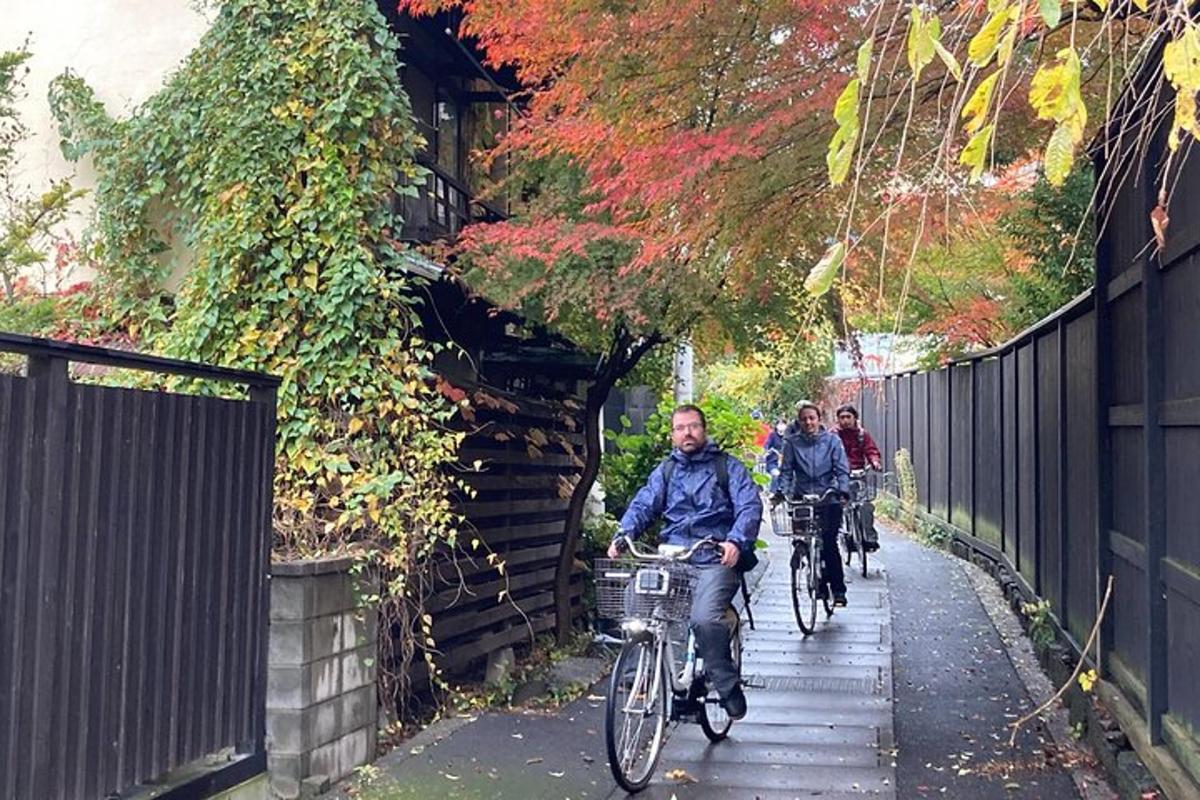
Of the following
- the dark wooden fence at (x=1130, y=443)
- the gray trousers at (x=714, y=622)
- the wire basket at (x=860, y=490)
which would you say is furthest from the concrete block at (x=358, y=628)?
the wire basket at (x=860, y=490)

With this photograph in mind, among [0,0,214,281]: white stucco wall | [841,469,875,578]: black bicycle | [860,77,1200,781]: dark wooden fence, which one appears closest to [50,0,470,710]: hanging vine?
[0,0,214,281]: white stucco wall

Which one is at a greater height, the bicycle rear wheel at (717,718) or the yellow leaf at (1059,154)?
the yellow leaf at (1059,154)

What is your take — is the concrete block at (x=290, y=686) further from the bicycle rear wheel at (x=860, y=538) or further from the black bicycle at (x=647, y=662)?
the bicycle rear wheel at (x=860, y=538)

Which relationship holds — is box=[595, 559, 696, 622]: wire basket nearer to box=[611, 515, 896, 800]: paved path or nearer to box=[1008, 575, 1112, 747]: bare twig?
box=[611, 515, 896, 800]: paved path

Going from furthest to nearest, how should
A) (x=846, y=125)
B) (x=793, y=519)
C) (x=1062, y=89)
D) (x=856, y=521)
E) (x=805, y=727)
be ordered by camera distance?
(x=856, y=521)
(x=793, y=519)
(x=805, y=727)
(x=846, y=125)
(x=1062, y=89)

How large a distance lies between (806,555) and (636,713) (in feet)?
14.5

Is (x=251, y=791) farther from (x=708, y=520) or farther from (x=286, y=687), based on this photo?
(x=708, y=520)

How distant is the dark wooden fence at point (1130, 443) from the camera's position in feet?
14.9

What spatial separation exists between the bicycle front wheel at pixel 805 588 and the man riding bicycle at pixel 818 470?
0.35m

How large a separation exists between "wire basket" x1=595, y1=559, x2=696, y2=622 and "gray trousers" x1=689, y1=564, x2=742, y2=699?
0.06 meters

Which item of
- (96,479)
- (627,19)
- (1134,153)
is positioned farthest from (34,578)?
(1134,153)

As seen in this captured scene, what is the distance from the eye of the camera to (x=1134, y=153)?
5.57m

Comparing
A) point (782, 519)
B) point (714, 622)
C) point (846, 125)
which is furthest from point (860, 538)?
point (846, 125)

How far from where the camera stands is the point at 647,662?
20.0 feet
